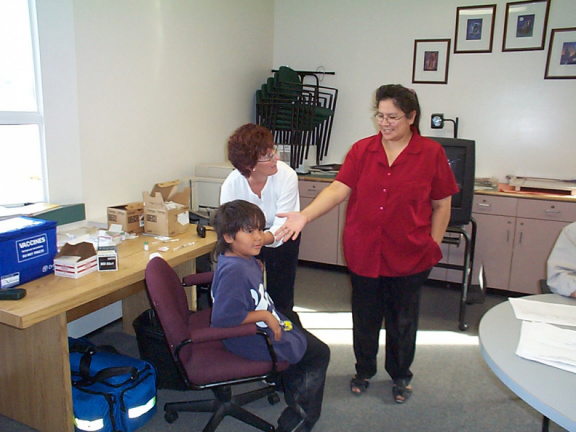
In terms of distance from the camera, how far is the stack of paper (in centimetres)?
117

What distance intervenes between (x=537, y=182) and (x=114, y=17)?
126 inches

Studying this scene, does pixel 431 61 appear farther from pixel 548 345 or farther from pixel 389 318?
pixel 548 345

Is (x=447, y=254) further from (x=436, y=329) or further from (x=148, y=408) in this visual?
(x=148, y=408)

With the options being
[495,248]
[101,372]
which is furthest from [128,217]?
[495,248]

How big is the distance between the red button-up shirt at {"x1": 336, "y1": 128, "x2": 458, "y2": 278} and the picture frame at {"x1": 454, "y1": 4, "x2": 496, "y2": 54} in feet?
7.76

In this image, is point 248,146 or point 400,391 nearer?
point 248,146

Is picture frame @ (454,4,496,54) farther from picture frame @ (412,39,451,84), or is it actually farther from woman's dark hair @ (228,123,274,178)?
woman's dark hair @ (228,123,274,178)

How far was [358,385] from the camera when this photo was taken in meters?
2.39

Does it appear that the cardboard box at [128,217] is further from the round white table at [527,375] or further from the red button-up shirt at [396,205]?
the round white table at [527,375]

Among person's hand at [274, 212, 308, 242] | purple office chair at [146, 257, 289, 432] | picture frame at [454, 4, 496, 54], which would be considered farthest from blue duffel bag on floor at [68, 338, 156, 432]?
picture frame at [454, 4, 496, 54]

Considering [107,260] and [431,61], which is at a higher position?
[431,61]

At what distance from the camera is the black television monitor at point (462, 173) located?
3.10 m

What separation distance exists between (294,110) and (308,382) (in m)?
2.75

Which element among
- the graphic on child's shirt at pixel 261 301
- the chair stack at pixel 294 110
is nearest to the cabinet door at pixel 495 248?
the chair stack at pixel 294 110
